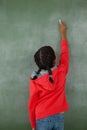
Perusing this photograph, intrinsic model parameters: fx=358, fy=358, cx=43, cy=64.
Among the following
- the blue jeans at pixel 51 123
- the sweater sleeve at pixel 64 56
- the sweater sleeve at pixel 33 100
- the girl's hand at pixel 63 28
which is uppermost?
the girl's hand at pixel 63 28

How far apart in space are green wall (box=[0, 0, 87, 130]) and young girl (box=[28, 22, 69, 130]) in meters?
0.36

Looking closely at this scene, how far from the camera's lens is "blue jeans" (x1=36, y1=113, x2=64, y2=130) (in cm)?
297

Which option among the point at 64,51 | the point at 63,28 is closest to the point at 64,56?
the point at 64,51

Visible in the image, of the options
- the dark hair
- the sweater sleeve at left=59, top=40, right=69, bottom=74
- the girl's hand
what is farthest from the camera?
the girl's hand

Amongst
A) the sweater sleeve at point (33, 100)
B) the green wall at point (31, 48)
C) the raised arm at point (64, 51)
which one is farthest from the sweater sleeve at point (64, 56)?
the sweater sleeve at point (33, 100)

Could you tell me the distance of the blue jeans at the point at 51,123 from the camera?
297 cm

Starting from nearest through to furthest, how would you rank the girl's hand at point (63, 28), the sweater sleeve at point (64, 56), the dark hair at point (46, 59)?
the dark hair at point (46, 59), the sweater sleeve at point (64, 56), the girl's hand at point (63, 28)

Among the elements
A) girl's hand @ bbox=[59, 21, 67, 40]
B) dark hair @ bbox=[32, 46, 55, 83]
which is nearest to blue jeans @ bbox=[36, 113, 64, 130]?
dark hair @ bbox=[32, 46, 55, 83]

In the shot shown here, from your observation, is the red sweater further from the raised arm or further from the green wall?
the green wall

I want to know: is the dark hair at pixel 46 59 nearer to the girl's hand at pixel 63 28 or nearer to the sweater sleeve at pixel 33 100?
the sweater sleeve at pixel 33 100

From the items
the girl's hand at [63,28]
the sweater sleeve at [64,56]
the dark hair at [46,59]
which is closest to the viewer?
the dark hair at [46,59]

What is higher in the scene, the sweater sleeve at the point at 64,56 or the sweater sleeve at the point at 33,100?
the sweater sleeve at the point at 64,56

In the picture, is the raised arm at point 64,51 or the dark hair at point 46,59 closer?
the dark hair at point 46,59

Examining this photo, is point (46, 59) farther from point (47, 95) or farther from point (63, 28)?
point (63, 28)
